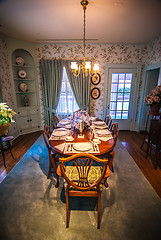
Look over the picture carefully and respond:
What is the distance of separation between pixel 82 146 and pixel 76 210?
841 mm

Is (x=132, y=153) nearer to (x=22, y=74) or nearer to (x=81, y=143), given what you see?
(x=81, y=143)

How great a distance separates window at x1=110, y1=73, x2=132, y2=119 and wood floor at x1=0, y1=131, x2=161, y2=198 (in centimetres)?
71

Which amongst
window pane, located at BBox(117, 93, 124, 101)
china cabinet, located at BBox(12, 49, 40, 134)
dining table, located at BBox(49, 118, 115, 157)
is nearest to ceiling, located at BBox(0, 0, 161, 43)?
china cabinet, located at BBox(12, 49, 40, 134)

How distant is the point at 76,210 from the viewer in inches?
66.5

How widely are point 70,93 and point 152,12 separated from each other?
112 inches

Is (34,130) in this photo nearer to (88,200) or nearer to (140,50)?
(88,200)

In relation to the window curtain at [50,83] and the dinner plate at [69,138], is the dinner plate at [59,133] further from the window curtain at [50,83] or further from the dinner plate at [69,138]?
the window curtain at [50,83]

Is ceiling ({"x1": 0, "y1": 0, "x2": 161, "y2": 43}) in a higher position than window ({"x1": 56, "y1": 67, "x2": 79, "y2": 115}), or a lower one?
higher

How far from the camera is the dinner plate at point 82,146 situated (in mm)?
1734

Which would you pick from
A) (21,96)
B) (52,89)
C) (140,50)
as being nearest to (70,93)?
(52,89)

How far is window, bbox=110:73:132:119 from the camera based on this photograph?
4.18 metres

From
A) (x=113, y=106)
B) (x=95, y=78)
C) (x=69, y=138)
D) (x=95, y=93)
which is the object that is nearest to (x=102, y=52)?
(x=95, y=78)

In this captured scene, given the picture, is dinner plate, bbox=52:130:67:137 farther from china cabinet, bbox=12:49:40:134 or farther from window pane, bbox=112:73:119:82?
window pane, bbox=112:73:119:82

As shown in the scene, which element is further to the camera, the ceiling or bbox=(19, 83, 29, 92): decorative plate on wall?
bbox=(19, 83, 29, 92): decorative plate on wall
